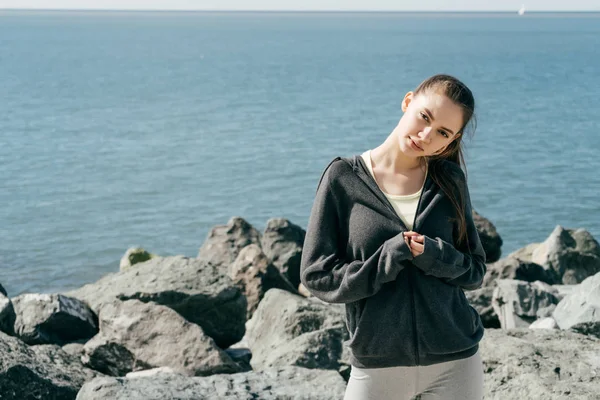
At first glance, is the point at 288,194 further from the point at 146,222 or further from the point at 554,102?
the point at 554,102

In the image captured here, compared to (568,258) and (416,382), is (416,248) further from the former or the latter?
(568,258)

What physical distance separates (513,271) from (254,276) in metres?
3.37

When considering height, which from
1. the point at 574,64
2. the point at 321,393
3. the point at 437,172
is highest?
the point at 437,172

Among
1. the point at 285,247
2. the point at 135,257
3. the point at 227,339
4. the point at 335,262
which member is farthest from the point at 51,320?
the point at 135,257

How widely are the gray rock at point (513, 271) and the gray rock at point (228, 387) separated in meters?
5.95

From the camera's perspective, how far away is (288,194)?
25.5 metres

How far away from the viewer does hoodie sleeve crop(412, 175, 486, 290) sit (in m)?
3.55

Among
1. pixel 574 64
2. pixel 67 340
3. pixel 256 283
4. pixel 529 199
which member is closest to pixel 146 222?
pixel 529 199

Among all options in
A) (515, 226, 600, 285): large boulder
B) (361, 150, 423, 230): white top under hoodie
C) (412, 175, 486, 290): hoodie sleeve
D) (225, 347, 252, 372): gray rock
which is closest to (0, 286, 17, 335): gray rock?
(225, 347, 252, 372): gray rock

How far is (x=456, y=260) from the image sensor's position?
3.60 metres

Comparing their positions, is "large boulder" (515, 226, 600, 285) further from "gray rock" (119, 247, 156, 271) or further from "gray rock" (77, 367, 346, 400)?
"gray rock" (77, 367, 346, 400)

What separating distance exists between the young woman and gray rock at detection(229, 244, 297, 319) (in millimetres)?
6981

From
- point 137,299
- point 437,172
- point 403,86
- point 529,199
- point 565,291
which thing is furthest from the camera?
point 403,86

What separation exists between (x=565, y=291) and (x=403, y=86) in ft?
166
